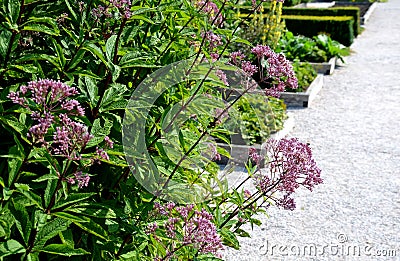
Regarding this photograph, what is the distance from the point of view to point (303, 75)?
870 centimetres

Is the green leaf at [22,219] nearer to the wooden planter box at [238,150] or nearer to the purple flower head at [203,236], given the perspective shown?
the purple flower head at [203,236]

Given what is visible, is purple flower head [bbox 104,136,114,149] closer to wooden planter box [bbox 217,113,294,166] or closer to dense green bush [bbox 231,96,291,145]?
wooden planter box [bbox 217,113,294,166]

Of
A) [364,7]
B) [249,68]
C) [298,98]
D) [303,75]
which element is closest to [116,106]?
[249,68]

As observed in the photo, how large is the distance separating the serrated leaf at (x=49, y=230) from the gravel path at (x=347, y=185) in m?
2.43

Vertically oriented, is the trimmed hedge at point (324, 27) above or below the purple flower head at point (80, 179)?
below

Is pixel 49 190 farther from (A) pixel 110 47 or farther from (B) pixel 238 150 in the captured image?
(B) pixel 238 150

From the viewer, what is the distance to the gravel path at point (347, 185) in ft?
13.6

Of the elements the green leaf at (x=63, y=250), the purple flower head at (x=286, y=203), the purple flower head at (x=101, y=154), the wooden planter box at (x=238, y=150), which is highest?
the purple flower head at (x=101, y=154)

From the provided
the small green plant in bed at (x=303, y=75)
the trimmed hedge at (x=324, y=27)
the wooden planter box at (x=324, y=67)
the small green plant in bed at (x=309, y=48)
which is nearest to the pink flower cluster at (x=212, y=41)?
the small green plant in bed at (x=303, y=75)

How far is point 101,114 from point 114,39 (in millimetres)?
255

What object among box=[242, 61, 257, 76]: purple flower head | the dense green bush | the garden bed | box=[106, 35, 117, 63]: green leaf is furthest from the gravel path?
the garden bed

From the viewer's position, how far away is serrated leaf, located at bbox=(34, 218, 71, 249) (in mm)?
1627

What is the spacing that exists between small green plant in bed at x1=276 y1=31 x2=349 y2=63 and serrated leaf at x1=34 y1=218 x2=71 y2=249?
7.95 meters

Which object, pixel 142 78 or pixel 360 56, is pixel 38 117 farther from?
pixel 360 56
